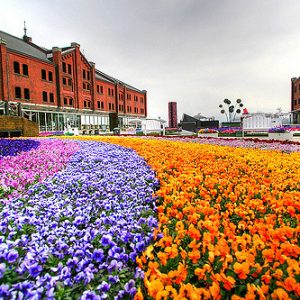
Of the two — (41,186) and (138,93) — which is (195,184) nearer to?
(41,186)

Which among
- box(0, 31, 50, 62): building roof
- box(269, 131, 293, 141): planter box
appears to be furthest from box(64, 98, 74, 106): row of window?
box(269, 131, 293, 141): planter box

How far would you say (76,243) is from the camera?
229cm

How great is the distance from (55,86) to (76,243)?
1564 inches

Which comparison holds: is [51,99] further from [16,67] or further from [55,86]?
[16,67]

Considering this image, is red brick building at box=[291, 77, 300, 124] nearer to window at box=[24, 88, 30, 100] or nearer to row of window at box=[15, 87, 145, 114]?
row of window at box=[15, 87, 145, 114]

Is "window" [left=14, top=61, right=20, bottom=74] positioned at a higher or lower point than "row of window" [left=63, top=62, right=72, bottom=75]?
lower

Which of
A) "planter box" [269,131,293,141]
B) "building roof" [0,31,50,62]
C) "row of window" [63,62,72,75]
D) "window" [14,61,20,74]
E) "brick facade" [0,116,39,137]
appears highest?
"building roof" [0,31,50,62]

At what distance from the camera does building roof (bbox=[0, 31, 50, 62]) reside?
110 feet

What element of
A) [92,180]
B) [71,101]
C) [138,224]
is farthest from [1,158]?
[71,101]

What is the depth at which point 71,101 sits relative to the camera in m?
41.6

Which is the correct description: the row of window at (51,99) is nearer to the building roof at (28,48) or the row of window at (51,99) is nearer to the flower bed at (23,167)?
the building roof at (28,48)

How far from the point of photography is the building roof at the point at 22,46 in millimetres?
33562

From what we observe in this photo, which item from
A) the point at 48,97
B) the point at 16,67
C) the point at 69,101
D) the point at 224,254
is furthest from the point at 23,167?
the point at 69,101

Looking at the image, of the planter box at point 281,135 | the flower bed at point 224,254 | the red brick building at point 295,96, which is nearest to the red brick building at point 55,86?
the planter box at point 281,135
